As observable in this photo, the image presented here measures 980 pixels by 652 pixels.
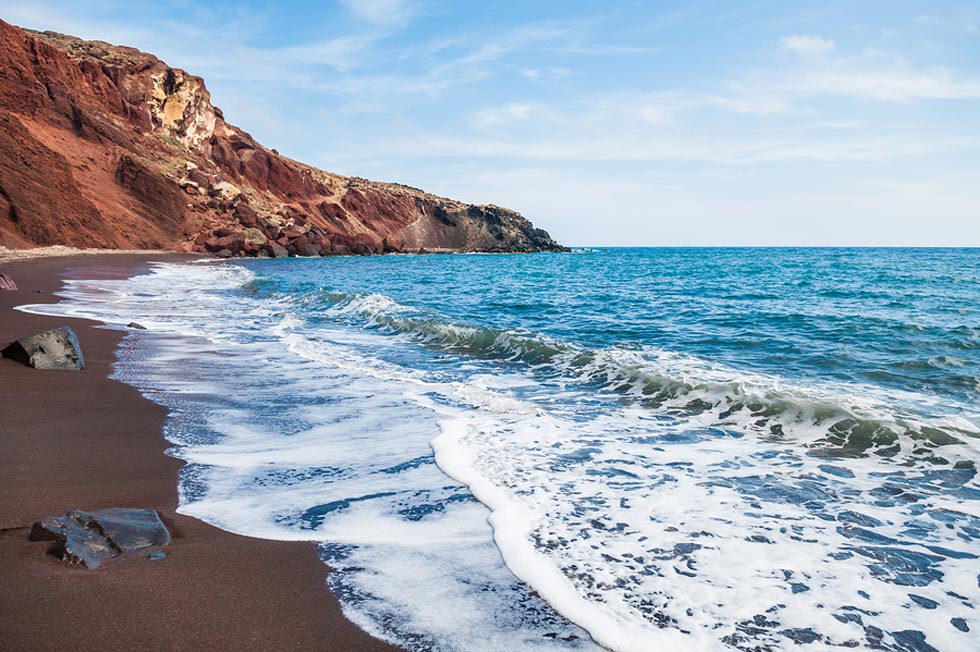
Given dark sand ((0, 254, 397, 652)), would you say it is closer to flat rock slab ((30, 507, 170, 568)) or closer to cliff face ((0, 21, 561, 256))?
flat rock slab ((30, 507, 170, 568))

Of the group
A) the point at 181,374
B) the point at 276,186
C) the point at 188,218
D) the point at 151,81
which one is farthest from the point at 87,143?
the point at 181,374

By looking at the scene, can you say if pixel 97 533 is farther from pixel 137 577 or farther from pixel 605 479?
pixel 605 479

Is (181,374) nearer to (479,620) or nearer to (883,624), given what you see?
(479,620)

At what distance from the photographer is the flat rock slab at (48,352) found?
6.87 meters

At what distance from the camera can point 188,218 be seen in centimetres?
5203

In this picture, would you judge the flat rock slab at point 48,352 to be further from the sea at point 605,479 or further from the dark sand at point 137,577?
the dark sand at point 137,577

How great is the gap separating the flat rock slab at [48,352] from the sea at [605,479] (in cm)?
50

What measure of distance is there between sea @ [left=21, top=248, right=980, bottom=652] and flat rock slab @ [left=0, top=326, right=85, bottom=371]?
0.50m

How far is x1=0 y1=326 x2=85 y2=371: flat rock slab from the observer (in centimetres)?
687

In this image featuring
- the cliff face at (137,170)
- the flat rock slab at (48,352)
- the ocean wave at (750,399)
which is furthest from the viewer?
the cliff face at (137,170)

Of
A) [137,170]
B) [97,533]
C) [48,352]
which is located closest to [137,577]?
[97,533]

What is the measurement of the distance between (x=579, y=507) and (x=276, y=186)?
77604 millimetres

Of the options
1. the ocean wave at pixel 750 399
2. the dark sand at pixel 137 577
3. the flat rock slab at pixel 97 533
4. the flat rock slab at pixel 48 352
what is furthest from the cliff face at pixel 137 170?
the flat rock slab at pixel 97 533

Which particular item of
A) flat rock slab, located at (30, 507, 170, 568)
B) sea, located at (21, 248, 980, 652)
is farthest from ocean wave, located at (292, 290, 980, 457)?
flat rock slab, located at (30, 507, 170, 568)
